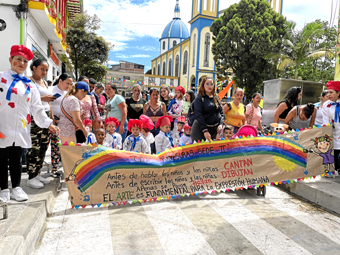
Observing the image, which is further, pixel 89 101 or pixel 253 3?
pixel 253 3

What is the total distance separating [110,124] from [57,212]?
2.25 m

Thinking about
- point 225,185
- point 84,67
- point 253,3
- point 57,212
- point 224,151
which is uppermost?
point 253,3

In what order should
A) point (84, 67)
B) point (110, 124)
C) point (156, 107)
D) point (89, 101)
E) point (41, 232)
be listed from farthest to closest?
point (84, 67) < point (156, 107) < point (110, 124) < point (89, 101) < point (41, 232)

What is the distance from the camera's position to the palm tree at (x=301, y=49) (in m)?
22.7

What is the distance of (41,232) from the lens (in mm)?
3146

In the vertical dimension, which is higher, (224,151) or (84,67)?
(84,67)

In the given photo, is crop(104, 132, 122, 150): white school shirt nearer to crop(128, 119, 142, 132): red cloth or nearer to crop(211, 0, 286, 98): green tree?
crop(128, 119, 142, 132): red cloth

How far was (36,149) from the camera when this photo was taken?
407 cm

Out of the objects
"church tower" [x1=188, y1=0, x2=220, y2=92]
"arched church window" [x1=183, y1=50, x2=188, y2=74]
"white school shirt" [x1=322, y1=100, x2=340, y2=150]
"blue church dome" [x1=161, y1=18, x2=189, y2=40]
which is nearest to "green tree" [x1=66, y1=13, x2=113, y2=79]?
"white school shirt" [x1=322, y1=100, x2=340, y2=150]

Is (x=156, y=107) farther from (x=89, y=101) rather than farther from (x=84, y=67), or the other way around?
(x=84, y=67)

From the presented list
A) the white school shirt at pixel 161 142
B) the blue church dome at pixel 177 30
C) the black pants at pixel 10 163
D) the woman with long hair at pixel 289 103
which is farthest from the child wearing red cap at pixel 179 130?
the blue church dome at pixel 177 30

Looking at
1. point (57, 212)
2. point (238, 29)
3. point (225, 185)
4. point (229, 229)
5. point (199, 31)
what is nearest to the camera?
point (229, 229)

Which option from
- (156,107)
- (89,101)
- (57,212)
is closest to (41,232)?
(57,212)

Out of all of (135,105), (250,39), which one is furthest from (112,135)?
(250,39)
